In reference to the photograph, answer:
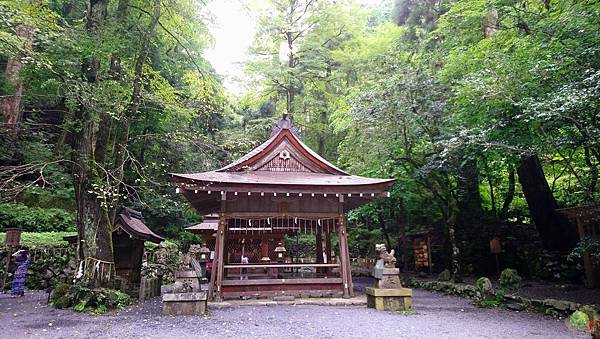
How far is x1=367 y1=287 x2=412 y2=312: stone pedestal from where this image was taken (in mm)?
9320

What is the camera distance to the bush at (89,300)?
9.02 metres

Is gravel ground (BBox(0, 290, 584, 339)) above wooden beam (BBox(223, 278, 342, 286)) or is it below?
below

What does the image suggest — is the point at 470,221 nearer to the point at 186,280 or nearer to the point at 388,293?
the point at 388,293

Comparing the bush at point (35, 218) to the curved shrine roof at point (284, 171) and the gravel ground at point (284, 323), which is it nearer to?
the gravel ground at point (284, 323)

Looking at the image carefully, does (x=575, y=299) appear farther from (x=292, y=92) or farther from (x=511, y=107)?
(x=292, y=92)

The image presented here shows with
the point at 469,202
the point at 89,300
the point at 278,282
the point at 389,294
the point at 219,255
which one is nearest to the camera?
the point at 89,300

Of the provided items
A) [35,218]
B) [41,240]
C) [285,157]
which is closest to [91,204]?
[285,157]

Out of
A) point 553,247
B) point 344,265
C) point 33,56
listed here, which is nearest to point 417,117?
point 344,265

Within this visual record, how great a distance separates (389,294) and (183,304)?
4924 millimetres

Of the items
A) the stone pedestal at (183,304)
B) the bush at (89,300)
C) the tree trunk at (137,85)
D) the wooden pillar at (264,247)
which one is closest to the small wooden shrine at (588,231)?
the stone pedestal at (183,304)

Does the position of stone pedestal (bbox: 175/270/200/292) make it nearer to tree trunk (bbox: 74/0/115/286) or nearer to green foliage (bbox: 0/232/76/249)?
tree trunk (bbox: 74/0/115/286)

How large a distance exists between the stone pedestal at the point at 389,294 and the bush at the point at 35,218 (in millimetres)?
14287

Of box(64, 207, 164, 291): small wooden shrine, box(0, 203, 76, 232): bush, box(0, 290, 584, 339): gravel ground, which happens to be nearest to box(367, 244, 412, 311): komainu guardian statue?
box(0, 290, 584, 339): gravel ground

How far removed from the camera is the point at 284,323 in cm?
767
